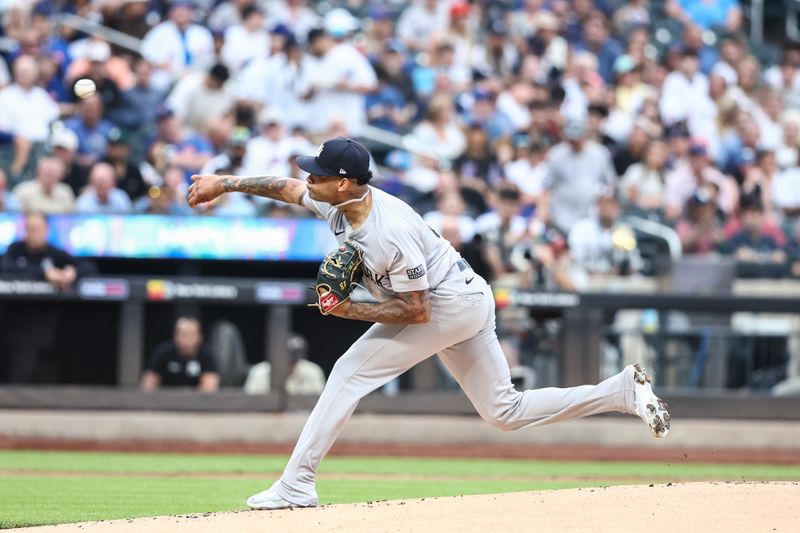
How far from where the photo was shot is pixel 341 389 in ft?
21.9

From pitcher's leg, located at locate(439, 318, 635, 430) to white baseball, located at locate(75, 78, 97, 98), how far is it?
24.7ft

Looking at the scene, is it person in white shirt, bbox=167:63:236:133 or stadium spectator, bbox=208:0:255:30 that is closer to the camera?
person in white shirt, bbox=167:63:236:133

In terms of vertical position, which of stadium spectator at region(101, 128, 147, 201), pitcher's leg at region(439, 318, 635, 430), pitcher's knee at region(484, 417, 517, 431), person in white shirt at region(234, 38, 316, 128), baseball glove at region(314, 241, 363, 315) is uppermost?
person in white shirt at region(234, 38, 316, 128)

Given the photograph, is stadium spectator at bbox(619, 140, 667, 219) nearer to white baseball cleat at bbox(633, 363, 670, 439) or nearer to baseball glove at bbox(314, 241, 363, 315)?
white baseball cleat at bbox(633, 363, 670, 439)

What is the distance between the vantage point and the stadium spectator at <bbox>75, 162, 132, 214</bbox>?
40.7 ft

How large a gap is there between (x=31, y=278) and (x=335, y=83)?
4456 millimetres

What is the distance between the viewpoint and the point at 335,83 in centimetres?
1468

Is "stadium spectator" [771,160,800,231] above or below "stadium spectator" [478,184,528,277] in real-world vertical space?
above

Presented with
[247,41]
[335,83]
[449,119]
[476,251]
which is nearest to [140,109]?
[247,41]

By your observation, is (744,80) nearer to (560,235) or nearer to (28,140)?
(560,235)

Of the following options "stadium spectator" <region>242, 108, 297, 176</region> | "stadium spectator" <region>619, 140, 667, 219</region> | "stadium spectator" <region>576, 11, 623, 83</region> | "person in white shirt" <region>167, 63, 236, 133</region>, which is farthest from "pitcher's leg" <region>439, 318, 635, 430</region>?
"stadium spectator" <region>576, 11, 623, 83</region>

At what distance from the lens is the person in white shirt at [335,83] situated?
14680 mm

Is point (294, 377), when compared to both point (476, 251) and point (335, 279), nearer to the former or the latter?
point (476, 251)

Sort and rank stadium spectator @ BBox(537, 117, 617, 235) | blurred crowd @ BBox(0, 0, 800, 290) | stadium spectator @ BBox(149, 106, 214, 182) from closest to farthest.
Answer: blurred crowd @ BBox(0, 0, 800, 290) → stadium spectator @ BBox(149, 106, 214, 182) → stadium spectator @ BBox(537, 117, 617, 235)
